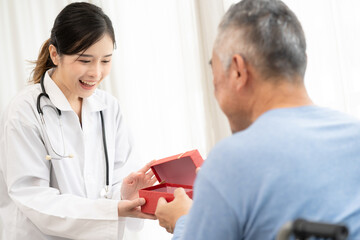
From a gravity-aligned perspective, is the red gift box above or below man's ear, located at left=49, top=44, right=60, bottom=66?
below

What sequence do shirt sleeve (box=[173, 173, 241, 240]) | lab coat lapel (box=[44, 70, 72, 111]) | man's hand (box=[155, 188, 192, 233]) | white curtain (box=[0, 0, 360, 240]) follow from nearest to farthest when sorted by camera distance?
shirt sleeve (box=[173, 173, 241, 240]), man's hand (box=[155, 188, 192, 233]), lab coat lapel (box=[44, 70, 72, 111]), white curtain (box=[0, 0, 360, 240])

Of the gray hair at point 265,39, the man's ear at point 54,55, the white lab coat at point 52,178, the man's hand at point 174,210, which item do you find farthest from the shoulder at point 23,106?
the gray hair at point 265,39

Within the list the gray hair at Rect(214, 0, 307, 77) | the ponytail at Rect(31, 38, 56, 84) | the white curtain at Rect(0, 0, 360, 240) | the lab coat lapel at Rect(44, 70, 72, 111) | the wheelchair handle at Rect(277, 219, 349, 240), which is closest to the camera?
the wheelchair handle at Rect(277, 219, 349, 240)

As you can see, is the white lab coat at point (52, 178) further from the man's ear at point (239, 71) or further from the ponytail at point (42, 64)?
the man's ear at point (239, 71)

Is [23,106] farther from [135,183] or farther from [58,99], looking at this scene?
[135,183]

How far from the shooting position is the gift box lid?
63.3 inches

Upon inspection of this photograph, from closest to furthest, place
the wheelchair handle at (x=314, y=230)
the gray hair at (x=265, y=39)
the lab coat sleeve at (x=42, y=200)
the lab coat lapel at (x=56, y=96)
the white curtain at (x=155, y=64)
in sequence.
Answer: the wheelchair handle at (x=314, y=230)
the gray hair at (x=265, y=39)
the lab coat sleeve at (x=42, y=200)
the lab coat lapel at (x=56, y=96)
the white curtain at (x=155, y=64)

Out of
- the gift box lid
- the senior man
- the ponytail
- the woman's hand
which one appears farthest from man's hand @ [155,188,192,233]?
the ponytail

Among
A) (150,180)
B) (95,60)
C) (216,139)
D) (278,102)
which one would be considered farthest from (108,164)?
(278,102)

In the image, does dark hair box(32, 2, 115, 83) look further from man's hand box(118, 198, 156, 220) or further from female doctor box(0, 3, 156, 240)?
man's hand box(118, 198, 156, 220)

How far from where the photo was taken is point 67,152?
6.01 feet

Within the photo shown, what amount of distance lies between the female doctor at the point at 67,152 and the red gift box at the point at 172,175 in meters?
0.04

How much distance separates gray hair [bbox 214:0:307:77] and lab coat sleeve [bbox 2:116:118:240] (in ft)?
3.18

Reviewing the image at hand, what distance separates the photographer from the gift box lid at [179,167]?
5.28 ft
